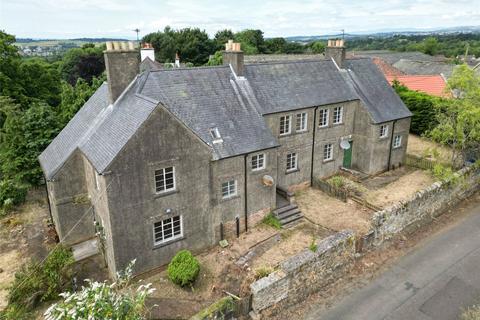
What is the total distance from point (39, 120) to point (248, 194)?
58.3 ft

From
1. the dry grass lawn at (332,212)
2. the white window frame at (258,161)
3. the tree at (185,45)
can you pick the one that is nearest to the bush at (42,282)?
the white window frame at (258,161)

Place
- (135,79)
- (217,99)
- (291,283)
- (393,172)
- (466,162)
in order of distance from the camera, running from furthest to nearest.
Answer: (393,172), (466,162), (217,99), (135,79), (291,283)

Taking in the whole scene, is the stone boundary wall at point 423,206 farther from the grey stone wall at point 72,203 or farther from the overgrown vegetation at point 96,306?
the grey stone wall at point 72,203

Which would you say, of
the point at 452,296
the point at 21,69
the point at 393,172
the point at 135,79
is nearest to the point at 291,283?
the point at 452,296

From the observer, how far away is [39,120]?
88.6ft

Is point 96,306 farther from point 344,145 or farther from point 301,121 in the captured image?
point 344,145

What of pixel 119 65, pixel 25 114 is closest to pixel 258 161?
pixel 119 65

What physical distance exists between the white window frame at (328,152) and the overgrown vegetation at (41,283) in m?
20.1

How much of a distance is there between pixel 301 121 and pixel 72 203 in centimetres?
1661

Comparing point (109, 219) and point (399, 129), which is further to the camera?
point (399, 129)

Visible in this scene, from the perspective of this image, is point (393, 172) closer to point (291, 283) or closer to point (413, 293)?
point (413, 293)

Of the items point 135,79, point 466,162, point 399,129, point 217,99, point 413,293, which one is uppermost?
point 135,79

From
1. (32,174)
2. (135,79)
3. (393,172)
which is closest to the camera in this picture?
(135,79)

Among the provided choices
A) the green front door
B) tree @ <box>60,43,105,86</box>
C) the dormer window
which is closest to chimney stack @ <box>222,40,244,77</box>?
the dormer window
